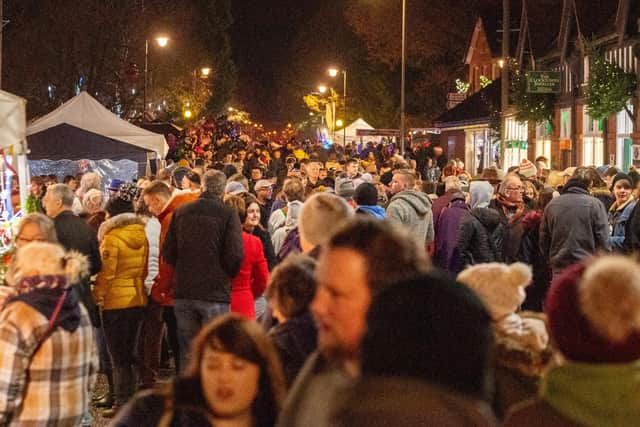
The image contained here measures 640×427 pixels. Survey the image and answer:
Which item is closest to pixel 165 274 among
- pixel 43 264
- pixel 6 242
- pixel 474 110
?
pixel 6 242

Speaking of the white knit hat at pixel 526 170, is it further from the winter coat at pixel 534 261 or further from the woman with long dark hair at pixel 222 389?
the woman with long dark hair at pixel 222 389

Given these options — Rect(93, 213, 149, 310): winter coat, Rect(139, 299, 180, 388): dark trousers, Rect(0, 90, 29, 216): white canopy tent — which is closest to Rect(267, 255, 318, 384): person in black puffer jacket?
Rect(93, 213, 149, 310): winter coat

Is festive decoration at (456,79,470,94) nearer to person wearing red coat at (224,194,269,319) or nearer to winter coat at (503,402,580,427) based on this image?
person wearing red coat at (224,194,269,319)

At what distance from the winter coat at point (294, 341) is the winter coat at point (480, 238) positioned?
643 cm

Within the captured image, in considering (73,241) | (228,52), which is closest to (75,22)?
(73,241)

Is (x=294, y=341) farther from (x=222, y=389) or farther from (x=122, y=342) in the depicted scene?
(x=122, y=342)

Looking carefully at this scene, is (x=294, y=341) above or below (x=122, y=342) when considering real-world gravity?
above

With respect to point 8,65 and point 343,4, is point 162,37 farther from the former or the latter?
point 343,4

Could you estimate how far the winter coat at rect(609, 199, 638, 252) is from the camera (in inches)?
456

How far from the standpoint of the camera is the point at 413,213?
11.4m

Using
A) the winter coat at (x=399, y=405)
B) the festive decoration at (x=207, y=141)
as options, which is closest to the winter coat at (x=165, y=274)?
the winter coat at (x=399, y=405)

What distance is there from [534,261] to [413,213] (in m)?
1.32

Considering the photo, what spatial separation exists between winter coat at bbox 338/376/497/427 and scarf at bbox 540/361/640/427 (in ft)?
1.96

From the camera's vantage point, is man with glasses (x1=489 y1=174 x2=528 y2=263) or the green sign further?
the green sign
